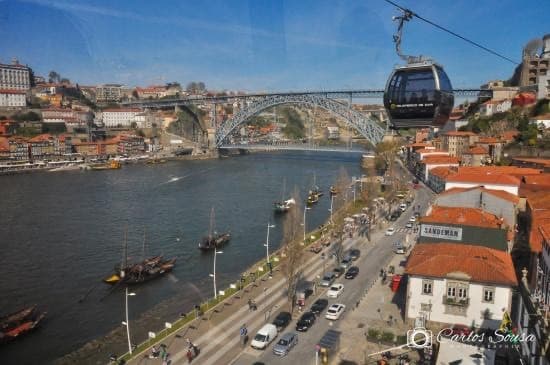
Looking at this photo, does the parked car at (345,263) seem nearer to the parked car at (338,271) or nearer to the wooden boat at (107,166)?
the parked car at (338,271)

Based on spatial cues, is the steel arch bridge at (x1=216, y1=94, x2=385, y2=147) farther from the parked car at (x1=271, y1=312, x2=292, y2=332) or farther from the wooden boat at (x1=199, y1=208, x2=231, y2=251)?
the parked car at (x1=271, y1=312, x2=292, y2=332)

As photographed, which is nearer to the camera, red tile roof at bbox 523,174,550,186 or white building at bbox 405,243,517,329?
white building at bbox 405,243,517,329

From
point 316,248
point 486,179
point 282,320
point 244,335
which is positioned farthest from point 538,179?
point 244,335

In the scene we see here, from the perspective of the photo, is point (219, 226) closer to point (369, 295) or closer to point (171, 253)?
point (171, 253)

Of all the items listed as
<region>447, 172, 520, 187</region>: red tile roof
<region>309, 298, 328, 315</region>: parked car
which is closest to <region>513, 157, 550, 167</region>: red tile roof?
<region>447, 172, 520, 187</region>: red tile roof

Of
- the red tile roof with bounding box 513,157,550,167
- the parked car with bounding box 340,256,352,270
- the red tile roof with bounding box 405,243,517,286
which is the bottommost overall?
the parked car with bounding box 340,256,352,270

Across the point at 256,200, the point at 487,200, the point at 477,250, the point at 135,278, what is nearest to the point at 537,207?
the point at 487,200
